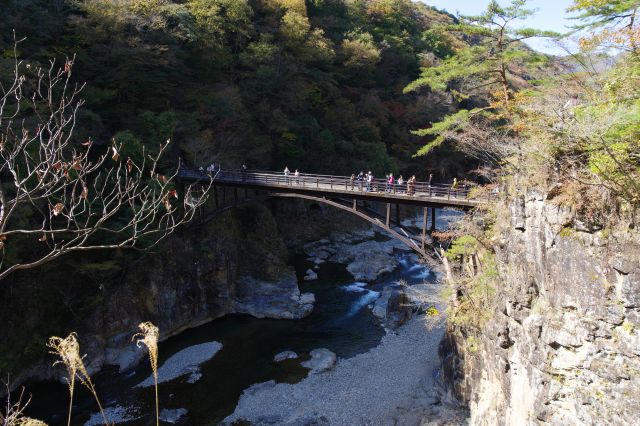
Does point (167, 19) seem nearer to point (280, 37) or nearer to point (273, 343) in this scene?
point (280, 37)

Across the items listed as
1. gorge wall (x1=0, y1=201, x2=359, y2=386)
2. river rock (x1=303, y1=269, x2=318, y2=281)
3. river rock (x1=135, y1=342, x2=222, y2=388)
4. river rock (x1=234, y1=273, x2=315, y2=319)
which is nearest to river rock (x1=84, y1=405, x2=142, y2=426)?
river rock (x1=135, y1=342, x2=222, y2=388)

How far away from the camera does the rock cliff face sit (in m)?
7.19

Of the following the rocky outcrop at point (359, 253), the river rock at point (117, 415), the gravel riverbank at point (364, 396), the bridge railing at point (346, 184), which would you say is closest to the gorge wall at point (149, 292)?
the river rock at point (117, 415)

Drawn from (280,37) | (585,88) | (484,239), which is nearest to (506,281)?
(484,239)

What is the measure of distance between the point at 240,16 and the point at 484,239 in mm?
22073

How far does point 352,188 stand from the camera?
1666cm

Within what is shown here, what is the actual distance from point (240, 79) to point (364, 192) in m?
15.1

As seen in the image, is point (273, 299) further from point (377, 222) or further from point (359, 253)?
point (359, 253)

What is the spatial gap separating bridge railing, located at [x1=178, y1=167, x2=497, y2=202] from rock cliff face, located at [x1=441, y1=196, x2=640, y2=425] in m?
3.34

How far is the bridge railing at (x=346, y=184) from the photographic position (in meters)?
13.6

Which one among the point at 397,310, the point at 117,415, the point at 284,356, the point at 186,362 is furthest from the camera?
the point at 397,310

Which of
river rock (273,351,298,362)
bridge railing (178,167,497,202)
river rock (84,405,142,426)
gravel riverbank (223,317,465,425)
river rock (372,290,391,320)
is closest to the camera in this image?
river rock (84,405,142,426)

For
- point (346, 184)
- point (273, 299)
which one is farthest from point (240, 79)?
point (273, 299)

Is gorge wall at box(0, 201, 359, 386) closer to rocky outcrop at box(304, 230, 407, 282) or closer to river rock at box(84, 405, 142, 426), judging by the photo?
river rock at box(84, 405, 142, 426)
